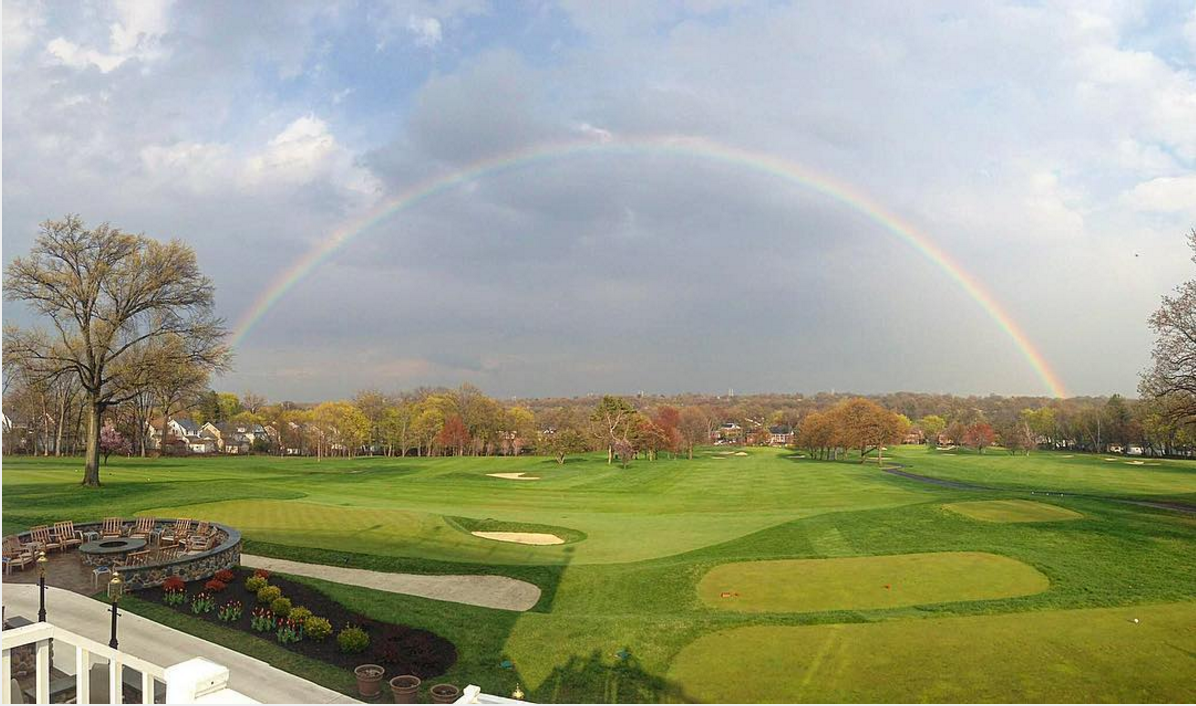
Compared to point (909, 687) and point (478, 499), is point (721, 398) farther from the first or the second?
point (909, 687)

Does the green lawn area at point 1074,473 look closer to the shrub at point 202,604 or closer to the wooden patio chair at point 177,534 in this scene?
the shrub at point 202,604

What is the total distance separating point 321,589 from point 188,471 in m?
34.1

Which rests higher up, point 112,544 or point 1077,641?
point 112,544

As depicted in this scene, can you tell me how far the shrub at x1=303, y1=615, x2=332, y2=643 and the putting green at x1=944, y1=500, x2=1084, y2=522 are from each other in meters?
23.9

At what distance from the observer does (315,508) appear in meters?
29.5

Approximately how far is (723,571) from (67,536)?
18.1 metres

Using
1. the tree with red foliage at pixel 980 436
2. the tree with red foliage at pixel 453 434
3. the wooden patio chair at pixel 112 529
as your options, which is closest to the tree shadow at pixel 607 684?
the wooden patio chair at pixel 112 529

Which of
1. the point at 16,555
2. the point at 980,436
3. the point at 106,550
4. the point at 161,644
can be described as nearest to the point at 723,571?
the point at 161,644

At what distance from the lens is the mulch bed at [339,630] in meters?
12.3

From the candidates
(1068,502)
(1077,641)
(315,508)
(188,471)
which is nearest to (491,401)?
(188,471)

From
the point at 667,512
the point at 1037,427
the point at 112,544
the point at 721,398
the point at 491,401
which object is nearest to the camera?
the point at 112,544

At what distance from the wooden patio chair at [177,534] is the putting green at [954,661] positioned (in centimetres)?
1421

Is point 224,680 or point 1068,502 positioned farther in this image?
point 1068,502

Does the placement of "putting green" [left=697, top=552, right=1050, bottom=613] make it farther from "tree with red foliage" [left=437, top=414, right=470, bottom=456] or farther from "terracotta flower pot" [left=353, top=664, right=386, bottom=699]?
"tree with red foliage" [left=437, top=414, right=470, bottom=456]
